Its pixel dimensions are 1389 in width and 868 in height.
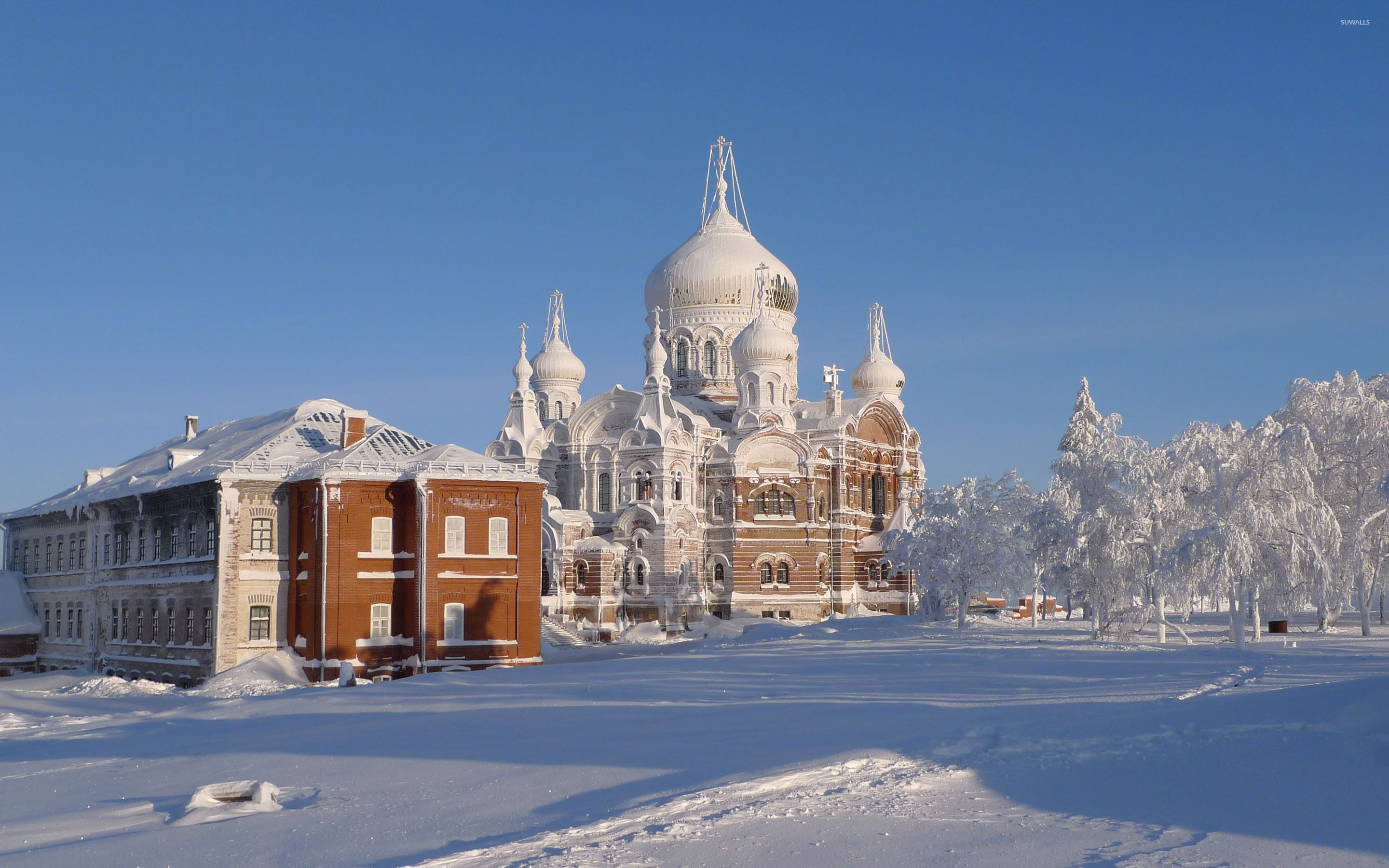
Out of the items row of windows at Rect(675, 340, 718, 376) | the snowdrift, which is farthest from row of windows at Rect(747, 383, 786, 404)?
the snowdrift

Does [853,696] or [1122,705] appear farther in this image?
[853,696]

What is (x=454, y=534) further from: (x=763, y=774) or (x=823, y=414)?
(x=823, y=414)

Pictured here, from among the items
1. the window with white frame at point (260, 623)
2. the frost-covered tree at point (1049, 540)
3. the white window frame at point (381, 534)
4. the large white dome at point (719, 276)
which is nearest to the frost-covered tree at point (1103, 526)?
the frost-covered tree at point (1049, 540)

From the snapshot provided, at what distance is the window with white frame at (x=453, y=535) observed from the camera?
3566cm

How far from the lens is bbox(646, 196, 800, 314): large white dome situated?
65.5 m

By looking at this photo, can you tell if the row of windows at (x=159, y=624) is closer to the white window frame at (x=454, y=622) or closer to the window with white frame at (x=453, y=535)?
the white window frame at (x=454, y=622)

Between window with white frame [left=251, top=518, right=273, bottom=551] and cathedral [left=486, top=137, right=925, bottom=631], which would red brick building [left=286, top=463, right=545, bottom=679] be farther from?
cathedral [left=486, top=137, right=925, bottom=631]

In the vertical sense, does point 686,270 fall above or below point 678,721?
above

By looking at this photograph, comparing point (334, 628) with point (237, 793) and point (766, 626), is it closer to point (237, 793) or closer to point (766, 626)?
point (766, 626)

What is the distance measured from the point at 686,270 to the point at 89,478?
3090 centimetres

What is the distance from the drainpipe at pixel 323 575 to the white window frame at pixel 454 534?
3.27 m

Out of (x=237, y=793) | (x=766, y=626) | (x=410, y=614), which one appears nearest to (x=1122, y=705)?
(x=237, y=793)

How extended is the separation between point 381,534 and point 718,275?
3355 centimetres

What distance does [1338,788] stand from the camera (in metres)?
11.3
